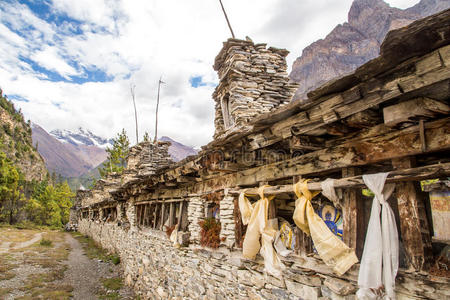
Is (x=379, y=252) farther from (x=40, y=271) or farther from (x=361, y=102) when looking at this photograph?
(x=40, y=271)

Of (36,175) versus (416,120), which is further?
(36,175)

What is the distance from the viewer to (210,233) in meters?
5.72

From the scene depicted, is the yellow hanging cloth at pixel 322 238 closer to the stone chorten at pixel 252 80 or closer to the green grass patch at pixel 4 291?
the stone chorten at pixel 252 80

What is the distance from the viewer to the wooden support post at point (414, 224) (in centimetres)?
249

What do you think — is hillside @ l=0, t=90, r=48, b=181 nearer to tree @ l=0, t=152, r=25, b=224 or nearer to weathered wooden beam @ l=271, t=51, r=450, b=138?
tree @ l=0, t=152, r=25, b=224

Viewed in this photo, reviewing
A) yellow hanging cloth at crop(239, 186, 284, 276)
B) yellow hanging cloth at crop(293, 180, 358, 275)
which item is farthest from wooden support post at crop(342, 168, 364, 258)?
yellow hanging cloth at crop(239, 186, 284, 276)

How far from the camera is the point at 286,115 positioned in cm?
326

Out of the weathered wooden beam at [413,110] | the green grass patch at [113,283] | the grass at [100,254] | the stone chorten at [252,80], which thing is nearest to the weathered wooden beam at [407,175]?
the weathered wooden beam at [413,110]

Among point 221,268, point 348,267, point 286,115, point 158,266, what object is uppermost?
point 286,115

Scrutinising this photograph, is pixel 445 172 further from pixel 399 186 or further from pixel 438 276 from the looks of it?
pixel 438 276

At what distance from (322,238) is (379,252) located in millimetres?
691

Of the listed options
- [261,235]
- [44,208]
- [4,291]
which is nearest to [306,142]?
[261,235]

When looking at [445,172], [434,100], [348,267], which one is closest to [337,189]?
[348,267]

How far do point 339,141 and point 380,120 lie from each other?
0.60 m
